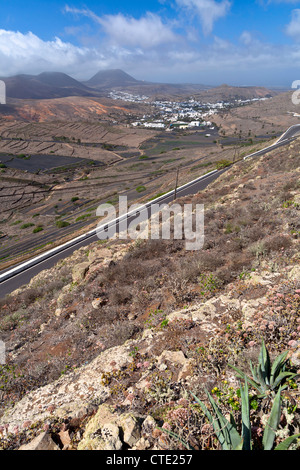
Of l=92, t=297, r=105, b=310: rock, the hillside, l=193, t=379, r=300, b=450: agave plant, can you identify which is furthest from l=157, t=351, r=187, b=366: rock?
the hillside

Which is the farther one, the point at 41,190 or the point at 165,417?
the point at 41,190

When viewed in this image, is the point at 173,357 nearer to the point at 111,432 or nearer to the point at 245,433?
the point at 111,432

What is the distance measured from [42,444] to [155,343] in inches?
88.7

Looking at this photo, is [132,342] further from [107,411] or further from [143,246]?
[143,246]

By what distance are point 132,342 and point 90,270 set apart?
511 centimetres

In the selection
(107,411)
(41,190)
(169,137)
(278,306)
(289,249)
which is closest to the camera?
(107,411)

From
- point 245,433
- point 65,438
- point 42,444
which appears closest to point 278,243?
point 245,433

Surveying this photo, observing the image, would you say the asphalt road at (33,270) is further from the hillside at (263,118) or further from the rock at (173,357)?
the hillside at (263,118)

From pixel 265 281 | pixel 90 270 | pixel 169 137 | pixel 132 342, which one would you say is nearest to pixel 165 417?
pixel 132 342

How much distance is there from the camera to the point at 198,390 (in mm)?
3191

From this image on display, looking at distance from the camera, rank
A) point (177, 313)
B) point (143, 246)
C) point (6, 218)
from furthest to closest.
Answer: point (6, 218) → point (143, 246) → point (177, 313)

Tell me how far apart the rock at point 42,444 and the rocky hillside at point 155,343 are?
13mm

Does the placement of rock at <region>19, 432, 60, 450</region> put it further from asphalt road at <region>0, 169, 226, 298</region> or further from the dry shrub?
asphalt road at <region>0, 169, 226, 298</region>

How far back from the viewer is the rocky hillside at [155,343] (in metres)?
2.79
